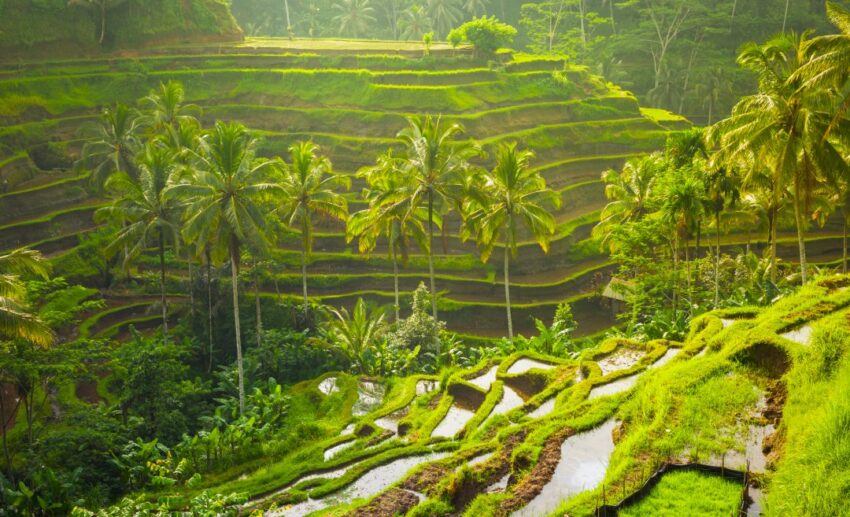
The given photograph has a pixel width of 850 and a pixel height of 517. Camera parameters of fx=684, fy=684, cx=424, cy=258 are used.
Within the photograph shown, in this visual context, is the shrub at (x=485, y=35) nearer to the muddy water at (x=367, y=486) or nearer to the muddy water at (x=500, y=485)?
the muddy water at (x=367, y=486)

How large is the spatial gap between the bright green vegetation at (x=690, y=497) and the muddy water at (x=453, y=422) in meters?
7.10

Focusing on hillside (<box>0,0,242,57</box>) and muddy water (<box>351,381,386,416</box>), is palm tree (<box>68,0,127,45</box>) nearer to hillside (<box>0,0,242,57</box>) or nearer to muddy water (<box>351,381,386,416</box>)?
hillside (<box>0,0,242,57</box>)

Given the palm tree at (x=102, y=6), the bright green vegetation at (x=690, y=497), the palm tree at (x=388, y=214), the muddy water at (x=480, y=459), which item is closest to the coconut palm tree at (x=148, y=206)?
the palm tree at (x=388, y=214)

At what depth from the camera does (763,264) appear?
90.7ft

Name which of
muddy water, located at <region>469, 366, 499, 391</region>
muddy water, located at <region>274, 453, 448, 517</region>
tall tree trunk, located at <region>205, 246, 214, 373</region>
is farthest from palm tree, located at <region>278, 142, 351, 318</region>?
muddy water, located at <region>274, 453, 448, 517</region>

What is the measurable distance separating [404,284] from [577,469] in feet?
74.8

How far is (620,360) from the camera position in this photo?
19.4m

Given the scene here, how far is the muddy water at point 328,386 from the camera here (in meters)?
24.1

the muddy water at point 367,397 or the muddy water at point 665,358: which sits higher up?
the muddy water at point 665,358

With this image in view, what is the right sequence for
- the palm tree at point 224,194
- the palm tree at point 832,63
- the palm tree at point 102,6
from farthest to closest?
1. the palm tree at point 102,6
2. the palm tree at point 224,194
3. the palm tree at point 832,63

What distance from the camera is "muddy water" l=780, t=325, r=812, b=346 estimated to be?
14.6 meters

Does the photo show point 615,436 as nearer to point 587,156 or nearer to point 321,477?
point 321,477

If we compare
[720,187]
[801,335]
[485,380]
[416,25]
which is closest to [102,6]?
[416,25]

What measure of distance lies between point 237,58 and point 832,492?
47.2 metres
